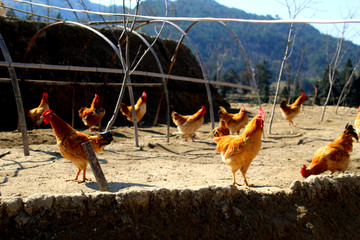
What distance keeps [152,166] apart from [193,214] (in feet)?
8.17

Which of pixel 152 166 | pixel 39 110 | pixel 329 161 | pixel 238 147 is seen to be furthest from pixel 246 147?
pixel 39 110

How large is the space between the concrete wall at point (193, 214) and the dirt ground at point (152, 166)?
10.1 inches

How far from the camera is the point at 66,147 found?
A: 438 centimetres

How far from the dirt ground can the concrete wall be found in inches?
10.1

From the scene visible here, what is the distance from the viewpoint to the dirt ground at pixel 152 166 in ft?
13.7

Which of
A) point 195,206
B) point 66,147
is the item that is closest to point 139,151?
point 66,147

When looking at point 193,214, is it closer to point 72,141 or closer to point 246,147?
point 246,147

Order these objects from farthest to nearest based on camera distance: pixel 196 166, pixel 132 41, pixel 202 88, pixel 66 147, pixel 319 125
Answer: pixel 202 88 → pixel 132 41 → pixel 319 125 → pixel 196 166 → pixel 66 147

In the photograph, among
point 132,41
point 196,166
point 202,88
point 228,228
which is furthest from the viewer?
point 202,88

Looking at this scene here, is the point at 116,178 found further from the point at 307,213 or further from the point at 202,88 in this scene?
the point at 202,88

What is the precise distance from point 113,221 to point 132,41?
12.6 metres

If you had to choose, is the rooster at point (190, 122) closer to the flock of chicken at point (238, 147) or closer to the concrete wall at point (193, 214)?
the flock of chicken at point (238, 147)

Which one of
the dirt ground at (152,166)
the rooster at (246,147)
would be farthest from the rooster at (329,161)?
the rooster at (246,147)

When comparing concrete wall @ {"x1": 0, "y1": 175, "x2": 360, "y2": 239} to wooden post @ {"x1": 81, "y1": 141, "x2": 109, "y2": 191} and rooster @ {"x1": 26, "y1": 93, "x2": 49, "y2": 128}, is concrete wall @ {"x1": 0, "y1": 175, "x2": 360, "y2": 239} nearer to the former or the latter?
wooden post @ {"x1": 81, "y1": 141, "x2": 109, "y2": 191}
